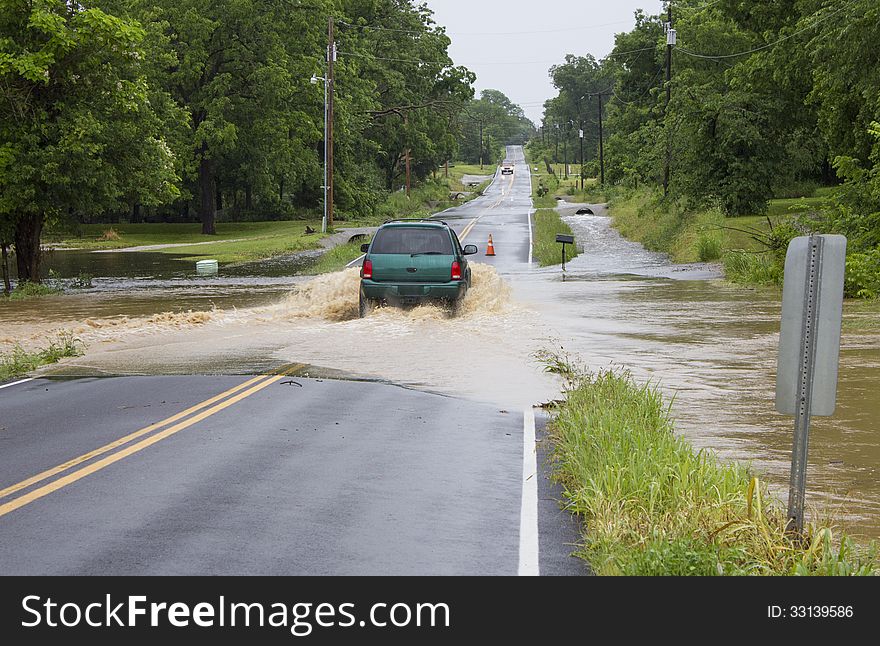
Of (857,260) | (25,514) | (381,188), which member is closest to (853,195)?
(857,260)

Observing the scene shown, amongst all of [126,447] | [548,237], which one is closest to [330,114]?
[548,237]

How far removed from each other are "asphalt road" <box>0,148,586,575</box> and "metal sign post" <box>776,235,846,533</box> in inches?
62.4

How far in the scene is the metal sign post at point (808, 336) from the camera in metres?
6.66

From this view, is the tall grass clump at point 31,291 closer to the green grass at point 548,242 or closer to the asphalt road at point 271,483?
the asphalt road at point 271,483

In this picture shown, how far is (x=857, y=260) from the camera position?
903 inches

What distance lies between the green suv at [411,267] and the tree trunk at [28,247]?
1529cm

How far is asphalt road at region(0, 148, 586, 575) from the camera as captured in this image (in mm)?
6672

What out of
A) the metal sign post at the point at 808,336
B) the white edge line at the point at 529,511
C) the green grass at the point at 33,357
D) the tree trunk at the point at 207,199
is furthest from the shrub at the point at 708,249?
the tree trunk at the point at 207,199

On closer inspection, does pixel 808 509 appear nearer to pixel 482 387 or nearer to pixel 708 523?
pixel 708 523

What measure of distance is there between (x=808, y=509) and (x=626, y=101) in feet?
318

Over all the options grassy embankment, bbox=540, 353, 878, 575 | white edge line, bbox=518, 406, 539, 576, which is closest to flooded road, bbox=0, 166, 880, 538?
grassy embankment, bbox=540, 353, 878, 575

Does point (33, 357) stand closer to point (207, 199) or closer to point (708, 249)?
point (708, 249)

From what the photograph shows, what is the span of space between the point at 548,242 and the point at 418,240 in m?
27.5

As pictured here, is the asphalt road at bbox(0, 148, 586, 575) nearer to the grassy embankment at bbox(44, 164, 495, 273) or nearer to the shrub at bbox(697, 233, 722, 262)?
the grassy embankment at bbox(44, 164, 495, 273)
